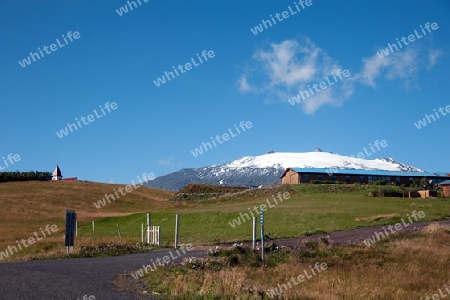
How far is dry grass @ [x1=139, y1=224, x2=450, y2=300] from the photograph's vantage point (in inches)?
516

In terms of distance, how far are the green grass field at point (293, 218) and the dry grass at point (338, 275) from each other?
1190 cm

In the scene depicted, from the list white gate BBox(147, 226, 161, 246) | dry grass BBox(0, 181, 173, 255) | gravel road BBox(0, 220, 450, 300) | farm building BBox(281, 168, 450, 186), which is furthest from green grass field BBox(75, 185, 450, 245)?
farm building BBox(281, 168, 450, 186)

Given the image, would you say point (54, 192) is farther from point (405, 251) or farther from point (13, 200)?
point (405, 251)

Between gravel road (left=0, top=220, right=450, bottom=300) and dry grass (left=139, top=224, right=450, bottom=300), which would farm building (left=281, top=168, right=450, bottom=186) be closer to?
dry grass (left=139, top=224, right=450, bottom=300)

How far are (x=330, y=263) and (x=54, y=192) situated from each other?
8186 centimetres

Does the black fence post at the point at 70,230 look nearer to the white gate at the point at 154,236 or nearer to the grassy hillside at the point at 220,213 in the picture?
the grassy hillside at the point at 220,213

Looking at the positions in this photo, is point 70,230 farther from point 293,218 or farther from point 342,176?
point 342,176

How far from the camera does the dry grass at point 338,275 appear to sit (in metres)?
13.1

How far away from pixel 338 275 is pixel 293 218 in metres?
28.2

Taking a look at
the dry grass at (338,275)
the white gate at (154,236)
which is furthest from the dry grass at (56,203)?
the dry grass at (338,275)

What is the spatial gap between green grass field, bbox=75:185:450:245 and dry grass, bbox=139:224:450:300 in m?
11.9

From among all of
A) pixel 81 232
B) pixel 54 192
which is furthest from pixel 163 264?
pixel 54 192

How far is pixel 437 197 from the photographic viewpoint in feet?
201

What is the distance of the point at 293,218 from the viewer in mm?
45750
